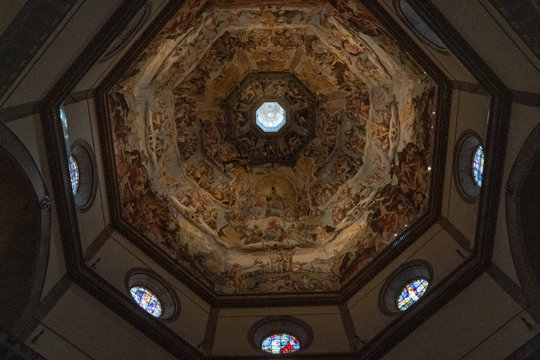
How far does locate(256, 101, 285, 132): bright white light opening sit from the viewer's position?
23781 mm

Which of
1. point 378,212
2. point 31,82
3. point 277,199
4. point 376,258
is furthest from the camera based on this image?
point 277,199

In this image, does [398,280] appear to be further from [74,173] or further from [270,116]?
[270,116]

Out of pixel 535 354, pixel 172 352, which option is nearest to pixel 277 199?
pixel 172 352

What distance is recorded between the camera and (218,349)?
14812mm

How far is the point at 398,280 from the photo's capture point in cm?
1584

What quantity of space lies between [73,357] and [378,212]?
10356 mm

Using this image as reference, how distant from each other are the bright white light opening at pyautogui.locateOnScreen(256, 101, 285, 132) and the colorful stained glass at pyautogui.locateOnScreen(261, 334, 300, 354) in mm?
10511

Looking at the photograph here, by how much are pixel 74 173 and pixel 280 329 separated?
7.19 metres

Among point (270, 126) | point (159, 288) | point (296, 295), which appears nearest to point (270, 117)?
point (270, 126)

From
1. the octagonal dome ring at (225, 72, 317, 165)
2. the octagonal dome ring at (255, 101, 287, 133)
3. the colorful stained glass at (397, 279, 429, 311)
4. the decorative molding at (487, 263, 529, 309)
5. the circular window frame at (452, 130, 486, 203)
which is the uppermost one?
the octagonal dome ring at (255, 101, 287, 133)

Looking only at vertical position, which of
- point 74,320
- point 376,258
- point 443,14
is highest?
point 376,258

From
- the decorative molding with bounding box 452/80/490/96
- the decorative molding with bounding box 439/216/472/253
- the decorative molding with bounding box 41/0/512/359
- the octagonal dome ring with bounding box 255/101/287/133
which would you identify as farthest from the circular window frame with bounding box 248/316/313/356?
the octagonal dome ring with bounding box 255/101/287/133

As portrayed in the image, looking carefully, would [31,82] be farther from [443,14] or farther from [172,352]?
[443,14]

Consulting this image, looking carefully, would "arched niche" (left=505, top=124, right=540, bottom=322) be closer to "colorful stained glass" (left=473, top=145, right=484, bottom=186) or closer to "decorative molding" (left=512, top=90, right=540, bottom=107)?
"decorative molding" (left=512, top=90, right=540, bottom=107)
